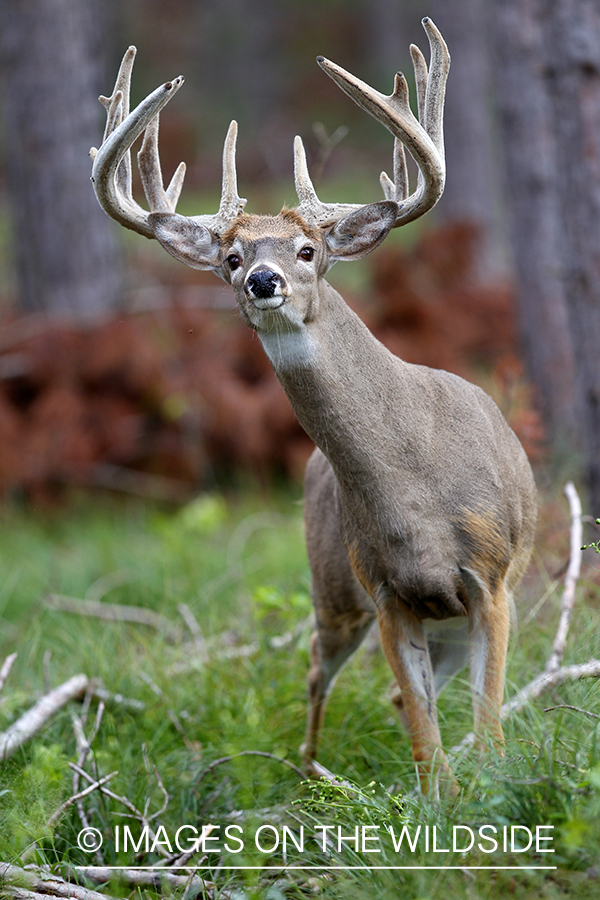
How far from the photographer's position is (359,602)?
4.30m

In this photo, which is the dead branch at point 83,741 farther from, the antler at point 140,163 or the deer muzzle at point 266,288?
the antler at point 140,163

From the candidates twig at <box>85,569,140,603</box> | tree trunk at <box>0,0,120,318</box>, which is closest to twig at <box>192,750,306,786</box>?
twig at <box>85,569,140,603</box>

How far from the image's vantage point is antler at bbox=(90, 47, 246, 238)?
3689 millimetres

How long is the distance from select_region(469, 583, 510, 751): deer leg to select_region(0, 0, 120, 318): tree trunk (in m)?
6.99

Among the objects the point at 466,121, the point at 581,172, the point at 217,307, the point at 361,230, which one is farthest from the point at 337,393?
the point at 466,121

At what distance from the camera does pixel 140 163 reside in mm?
4086

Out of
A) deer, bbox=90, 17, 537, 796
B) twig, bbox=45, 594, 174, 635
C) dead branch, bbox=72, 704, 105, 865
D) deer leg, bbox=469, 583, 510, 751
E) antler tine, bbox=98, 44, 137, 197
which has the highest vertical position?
antler tine, bbox=98, 44, 137, 197

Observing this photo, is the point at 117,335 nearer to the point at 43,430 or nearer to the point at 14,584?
the point at 43,430

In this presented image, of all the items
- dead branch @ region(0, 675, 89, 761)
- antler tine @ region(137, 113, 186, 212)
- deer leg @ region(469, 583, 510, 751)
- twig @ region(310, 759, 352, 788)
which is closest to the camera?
twig @ region(310, 759, 352, 788)

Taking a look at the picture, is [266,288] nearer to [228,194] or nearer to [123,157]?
[228,194]

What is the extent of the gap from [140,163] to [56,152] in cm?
603

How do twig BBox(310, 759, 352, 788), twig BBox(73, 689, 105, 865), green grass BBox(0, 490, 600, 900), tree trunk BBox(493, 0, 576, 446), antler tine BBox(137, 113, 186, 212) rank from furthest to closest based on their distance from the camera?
tree trunk BBox(493, 0, 576, 446)
antler tine BBox(137, 113, 186, 212)
twig BBox(73, 689, 105, 865)
twig BBox(310, 759, 352, 788)
green grass BBox(0, 490, 600, 900)

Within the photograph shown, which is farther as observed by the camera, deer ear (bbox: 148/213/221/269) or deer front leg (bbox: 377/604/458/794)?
deer ear (bbox: 148/213/221/269)

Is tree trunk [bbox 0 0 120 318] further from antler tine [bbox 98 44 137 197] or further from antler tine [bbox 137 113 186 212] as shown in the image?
antler tine [bbox 98 44 137 197]
